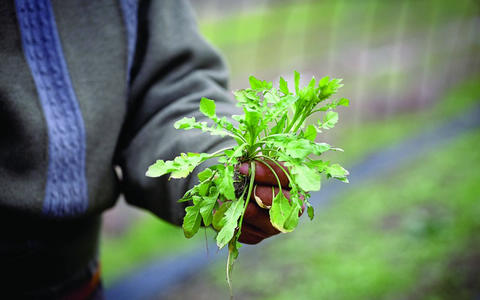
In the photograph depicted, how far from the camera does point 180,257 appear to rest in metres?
2.97

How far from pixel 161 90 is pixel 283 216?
59 centimetres

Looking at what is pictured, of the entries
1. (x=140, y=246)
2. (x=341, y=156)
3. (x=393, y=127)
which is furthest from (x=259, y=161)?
(x=393, y=127)

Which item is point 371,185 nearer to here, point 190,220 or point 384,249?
point 384,249

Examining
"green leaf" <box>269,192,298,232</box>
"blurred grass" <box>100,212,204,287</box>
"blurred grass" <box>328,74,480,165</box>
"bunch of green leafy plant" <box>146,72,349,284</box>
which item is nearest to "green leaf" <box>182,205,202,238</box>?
"bunch of green leafy plant" <box>146,72,349,284</box>

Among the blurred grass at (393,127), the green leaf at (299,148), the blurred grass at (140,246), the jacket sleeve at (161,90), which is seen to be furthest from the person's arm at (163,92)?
the blurred grass at (393,127)

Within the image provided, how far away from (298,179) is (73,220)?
74cm

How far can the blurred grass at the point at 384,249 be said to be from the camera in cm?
259

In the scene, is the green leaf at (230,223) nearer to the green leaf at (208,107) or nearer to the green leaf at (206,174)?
the green leaf at (206,174)

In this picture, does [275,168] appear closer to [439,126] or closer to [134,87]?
[134,87]

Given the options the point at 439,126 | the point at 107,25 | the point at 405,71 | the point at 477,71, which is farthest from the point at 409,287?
the point at 477,71

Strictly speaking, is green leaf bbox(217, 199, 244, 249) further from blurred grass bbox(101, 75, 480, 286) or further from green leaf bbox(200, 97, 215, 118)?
blurred grass bbox(101, 75, 480, 286)

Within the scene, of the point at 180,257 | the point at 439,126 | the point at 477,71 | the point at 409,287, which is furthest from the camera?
the point at 477,71

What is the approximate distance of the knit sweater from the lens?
1.05m

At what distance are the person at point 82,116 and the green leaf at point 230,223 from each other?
204 mm
